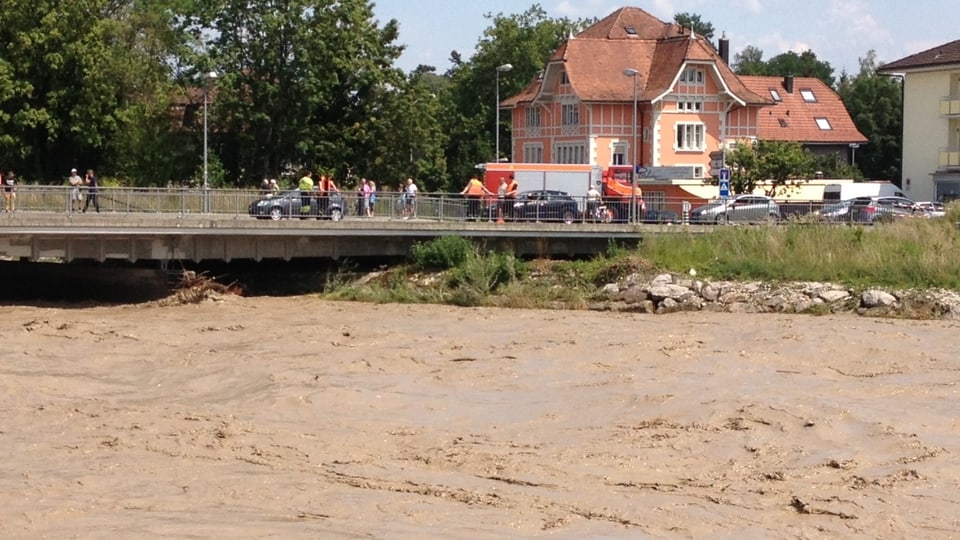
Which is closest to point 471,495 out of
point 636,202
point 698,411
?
point 698,411

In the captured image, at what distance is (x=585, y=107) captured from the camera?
8600cm

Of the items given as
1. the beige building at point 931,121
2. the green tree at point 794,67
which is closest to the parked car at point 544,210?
the beige building at point 931,121

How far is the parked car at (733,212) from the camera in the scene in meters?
46.8

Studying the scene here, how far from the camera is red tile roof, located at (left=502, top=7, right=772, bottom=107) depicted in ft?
281

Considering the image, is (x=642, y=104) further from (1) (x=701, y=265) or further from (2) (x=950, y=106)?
(1) (x=701, y=265)

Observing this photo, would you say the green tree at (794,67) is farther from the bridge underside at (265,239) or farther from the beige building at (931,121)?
the bridge underside at (265,239)

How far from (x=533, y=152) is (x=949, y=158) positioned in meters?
28.5

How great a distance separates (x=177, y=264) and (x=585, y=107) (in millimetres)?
46292

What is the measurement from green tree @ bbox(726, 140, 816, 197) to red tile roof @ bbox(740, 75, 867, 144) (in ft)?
94.8

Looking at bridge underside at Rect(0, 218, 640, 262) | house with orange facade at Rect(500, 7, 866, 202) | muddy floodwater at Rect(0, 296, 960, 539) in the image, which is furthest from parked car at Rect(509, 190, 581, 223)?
house with orange facade at Rect(500, 7, 866, 202)

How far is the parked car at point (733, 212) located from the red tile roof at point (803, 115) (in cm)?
4642

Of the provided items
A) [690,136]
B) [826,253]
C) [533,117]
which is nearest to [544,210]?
[826,253]

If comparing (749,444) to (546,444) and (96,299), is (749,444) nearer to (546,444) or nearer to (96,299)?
(546,444)

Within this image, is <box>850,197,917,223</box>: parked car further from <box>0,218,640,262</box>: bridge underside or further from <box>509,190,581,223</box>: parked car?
<box>509,190,581,223</box>: parked car
